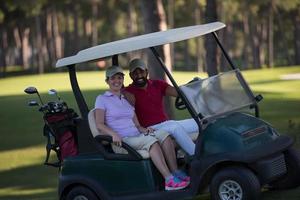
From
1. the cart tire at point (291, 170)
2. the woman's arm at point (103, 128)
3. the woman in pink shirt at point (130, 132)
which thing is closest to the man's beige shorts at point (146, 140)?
the woman in pink shirt at point (130, 132)

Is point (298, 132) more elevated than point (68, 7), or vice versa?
point (68, 7)

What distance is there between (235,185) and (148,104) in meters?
1.35

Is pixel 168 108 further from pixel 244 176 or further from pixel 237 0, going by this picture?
pixel 237 0

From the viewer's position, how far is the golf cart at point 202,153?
5.55m

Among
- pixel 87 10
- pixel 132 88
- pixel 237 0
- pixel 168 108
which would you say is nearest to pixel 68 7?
pixel 87 10

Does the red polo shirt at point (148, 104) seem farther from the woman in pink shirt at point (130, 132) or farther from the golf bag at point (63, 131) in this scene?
the golf bag at point (63, 131)

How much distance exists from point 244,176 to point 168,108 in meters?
6.84

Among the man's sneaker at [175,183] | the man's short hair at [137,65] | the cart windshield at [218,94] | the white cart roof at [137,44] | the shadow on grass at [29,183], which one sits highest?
the white cart roof at [137,44]

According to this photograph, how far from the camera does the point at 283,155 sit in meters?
5.94

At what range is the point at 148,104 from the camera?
→ 21.0 feet

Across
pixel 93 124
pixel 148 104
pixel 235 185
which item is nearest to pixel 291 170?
pixel 235 185

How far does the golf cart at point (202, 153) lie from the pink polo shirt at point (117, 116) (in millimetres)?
157

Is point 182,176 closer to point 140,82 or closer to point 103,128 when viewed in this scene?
point 103,128

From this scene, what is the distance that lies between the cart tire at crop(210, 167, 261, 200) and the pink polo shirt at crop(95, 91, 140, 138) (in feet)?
3.35
